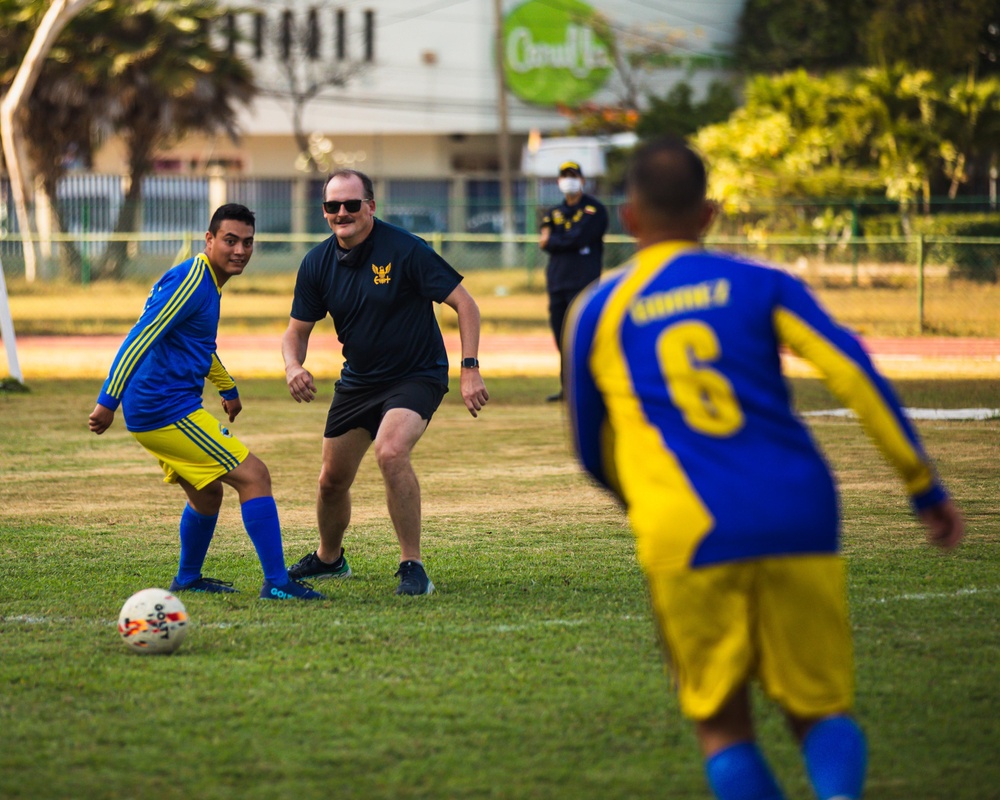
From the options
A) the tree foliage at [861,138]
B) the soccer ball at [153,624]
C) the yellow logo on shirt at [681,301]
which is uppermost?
the tree foliage at [861,138]

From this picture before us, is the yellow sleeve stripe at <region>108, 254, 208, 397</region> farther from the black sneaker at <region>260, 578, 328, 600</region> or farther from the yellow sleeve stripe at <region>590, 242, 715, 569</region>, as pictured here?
the yellow sleeve stripe at <region>590, 242, 715, 569</region>

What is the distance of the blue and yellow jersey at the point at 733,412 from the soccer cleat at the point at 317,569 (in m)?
3.88

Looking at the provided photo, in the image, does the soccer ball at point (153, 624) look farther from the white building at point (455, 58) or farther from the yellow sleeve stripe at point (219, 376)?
the white building at point (455, 58)

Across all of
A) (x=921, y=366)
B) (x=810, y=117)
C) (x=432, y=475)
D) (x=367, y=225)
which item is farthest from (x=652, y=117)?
(x=367, y=225)

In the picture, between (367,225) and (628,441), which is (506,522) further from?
(628,441)

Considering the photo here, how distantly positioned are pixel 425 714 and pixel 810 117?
92.7 feet

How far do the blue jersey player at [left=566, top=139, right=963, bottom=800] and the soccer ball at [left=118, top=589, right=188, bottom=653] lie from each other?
274cm

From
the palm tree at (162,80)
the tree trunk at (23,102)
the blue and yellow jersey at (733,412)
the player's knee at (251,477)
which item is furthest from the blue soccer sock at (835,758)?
the palm tree at (162,80)

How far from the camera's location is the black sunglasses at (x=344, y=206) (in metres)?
6.56

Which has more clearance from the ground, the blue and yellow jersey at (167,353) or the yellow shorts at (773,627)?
the blue and yellow jersey at (167,353)

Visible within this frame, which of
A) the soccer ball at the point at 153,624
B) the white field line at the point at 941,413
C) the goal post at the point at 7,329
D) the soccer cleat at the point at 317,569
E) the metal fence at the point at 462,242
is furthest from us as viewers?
the metal fence at the point at 462,242

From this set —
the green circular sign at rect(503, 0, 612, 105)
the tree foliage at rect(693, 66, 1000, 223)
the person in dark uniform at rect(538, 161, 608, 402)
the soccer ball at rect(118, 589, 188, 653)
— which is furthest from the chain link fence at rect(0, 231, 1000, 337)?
the green circular sign at rect(503, 0, 612, 105)

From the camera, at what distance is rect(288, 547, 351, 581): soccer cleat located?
684 cm

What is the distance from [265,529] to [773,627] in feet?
11.7
